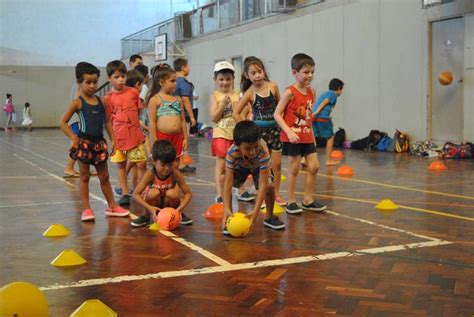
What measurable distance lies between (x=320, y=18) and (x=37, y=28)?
775 inches

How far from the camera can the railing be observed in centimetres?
1944

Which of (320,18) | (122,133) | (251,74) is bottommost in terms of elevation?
(122,133)


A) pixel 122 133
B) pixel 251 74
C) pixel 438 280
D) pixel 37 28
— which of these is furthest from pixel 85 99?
pixel 37 28

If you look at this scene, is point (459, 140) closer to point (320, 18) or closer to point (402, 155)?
point (402, 155)

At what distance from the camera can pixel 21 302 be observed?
118 inches

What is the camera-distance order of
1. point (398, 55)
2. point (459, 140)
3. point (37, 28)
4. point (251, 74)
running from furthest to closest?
point (37, 28) < point (398, 55) < point (459, 140) < point (251, 74)

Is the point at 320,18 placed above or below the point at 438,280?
above

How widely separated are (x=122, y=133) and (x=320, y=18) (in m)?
11.2

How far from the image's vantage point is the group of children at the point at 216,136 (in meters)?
5.39

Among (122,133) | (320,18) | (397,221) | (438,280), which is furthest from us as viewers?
(320,18)

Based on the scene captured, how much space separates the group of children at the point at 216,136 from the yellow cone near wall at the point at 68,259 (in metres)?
1.32

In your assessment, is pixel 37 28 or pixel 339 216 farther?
pixel 37 28

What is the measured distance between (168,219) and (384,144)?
10.1m

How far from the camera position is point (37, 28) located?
104 ft
